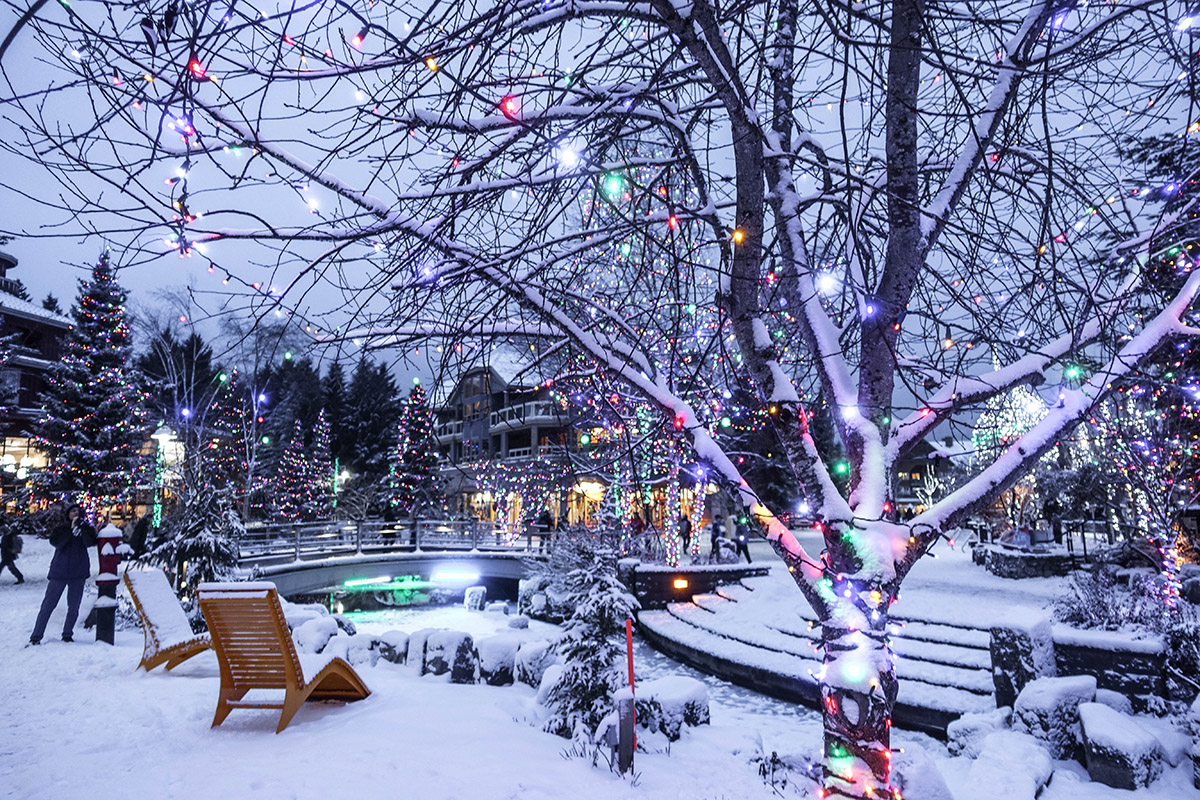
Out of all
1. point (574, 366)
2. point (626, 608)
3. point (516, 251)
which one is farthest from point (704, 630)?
point (516, 251)

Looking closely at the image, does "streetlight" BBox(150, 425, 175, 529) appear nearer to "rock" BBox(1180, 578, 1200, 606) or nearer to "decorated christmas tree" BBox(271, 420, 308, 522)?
"decorated christmas tree" BBox(271, 420, 308, 522)

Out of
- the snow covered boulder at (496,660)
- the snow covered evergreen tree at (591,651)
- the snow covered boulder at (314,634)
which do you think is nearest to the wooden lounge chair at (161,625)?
the snow covered boulder at (314,634)

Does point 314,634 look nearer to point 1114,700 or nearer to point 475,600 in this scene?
point 1114,700

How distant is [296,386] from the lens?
33.3m

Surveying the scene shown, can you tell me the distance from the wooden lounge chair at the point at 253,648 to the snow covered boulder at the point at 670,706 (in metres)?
2.56

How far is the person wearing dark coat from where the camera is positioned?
7.45 m

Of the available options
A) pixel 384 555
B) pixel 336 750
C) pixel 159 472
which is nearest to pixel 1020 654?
pixel 336 750

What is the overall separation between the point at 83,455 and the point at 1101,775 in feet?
82.5

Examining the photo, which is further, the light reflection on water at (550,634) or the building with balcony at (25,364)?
Result: the building with balcony at (25,364)

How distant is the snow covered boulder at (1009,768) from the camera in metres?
4.31

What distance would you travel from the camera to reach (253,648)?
4531mm

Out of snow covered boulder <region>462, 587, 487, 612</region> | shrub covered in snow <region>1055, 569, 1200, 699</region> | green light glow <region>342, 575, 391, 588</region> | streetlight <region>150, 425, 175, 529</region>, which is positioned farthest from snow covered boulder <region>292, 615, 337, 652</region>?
streetlight <region>150, 425, 175, 529</region>

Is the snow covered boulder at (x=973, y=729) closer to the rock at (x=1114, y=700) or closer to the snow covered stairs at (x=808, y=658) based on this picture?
the rock at (x=1114, y=700)

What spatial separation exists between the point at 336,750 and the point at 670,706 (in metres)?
2.68
